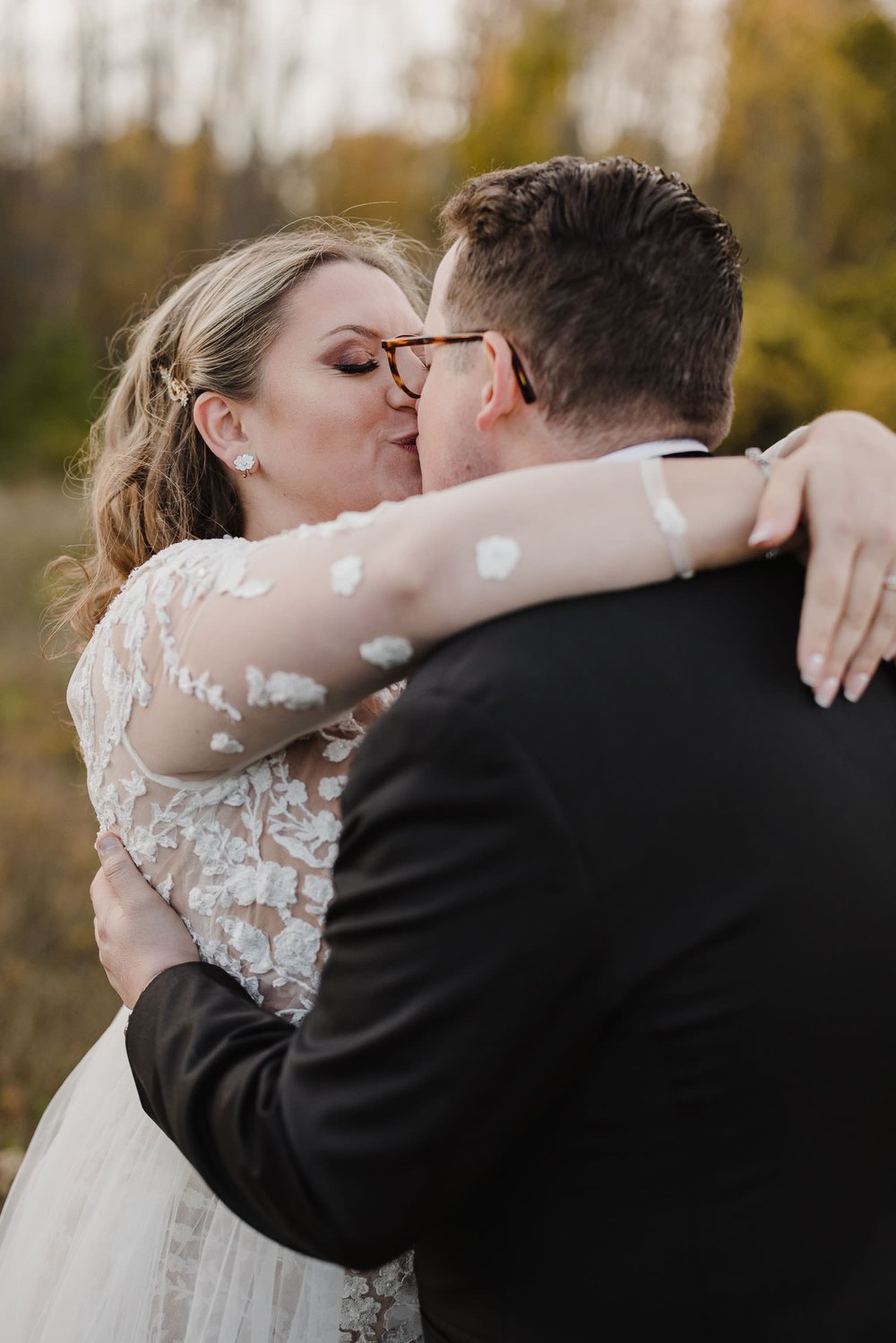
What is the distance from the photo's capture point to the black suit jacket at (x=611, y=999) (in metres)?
1.34

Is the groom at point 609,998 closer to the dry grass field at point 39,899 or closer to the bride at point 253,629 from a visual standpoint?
the bride at point 253,629

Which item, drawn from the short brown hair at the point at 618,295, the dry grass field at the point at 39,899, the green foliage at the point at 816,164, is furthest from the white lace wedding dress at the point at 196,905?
the green foliage at the point at 816,164

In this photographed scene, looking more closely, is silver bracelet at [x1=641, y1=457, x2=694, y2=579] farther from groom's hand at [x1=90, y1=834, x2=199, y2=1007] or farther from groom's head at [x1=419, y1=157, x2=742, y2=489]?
groom's hand at [x1=90, y1=834, x2=199, y2=1007]

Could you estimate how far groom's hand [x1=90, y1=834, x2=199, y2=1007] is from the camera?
1926 mm

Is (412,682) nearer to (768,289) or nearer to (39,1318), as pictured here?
(39,1318)

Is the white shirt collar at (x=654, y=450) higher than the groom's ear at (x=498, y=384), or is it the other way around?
the groom's ear at (x=498, y=384)

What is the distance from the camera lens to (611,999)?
1367 mm

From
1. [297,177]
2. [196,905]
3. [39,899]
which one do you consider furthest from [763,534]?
[297,177]

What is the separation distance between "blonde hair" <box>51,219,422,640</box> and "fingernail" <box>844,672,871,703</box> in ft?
5.22

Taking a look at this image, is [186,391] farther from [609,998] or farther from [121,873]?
[609,998]

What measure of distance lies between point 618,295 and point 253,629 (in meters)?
0.68

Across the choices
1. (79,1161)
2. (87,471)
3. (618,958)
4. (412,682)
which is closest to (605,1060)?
(618,958)

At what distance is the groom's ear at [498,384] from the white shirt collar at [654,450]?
0.16m

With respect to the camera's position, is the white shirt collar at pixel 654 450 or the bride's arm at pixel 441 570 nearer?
the bride's arm at pixel 441 570
